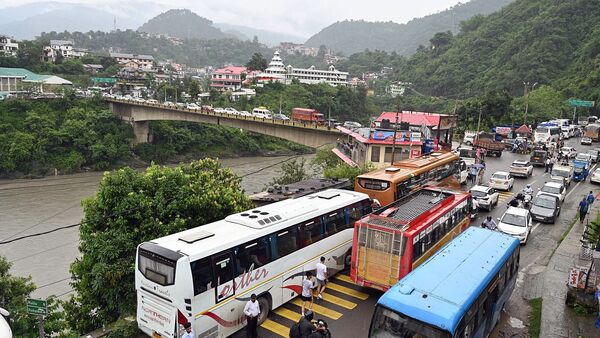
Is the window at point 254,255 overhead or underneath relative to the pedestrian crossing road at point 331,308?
overhead

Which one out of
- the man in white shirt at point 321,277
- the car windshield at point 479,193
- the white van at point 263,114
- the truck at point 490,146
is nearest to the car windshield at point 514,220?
the car windshield at point 479,193

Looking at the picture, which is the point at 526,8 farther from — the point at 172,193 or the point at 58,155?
the point at 172,193

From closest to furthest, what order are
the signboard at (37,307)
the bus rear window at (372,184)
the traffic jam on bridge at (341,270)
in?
1. the signboard at (37,307)
2. the traffic jam on bridge at (341,270)
3. the bus rear window at (372,184)

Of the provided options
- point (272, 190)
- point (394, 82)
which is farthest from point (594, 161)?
point (394, 82)

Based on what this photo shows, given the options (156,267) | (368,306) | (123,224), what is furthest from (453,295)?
(123,224)

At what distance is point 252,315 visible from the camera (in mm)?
10320

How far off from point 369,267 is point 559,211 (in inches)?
609

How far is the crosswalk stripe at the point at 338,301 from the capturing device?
12.6 metres

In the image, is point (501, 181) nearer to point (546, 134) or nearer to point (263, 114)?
point (546, 134)

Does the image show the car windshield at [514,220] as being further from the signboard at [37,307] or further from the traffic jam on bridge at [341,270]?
the signboard at [37,307]

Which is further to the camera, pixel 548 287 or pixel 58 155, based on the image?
pixel 58 155

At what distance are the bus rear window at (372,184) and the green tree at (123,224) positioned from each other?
22.6 ft

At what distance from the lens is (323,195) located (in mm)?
15305

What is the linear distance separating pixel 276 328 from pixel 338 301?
2348 mm
